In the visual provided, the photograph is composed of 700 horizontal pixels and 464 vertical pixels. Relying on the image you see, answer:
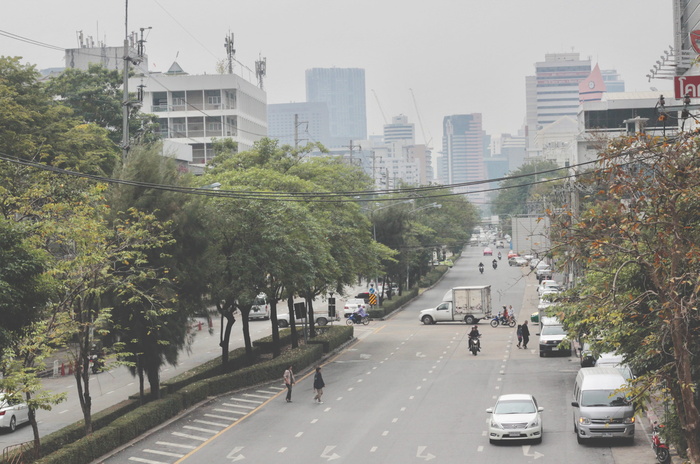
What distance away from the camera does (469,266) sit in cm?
A: 12888

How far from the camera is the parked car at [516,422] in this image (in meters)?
27.9

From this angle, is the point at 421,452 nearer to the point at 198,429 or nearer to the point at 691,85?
the point at 198,429

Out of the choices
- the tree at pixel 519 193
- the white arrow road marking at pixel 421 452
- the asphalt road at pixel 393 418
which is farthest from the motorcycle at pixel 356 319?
the tree at pixel 519 193

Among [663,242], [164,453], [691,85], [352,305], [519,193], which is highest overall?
[519,193]

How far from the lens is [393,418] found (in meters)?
32.7

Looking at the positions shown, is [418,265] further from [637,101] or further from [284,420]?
[284,420]

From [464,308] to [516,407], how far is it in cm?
3688

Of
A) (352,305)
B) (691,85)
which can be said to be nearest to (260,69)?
(352,305)

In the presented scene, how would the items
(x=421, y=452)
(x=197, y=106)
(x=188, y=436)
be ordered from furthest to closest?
(x=197, y=106)
(x=188, y=436)
(x=421, y=452)

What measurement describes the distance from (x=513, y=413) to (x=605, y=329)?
3840 mm

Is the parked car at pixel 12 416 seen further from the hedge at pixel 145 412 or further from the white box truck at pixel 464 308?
the white box truck at pixel 464 308

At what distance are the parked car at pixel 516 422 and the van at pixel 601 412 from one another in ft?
4.10

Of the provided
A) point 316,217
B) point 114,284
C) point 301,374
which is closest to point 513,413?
point 114,284

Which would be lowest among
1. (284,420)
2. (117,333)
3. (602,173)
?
(284,420)
